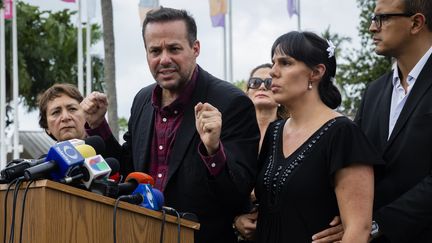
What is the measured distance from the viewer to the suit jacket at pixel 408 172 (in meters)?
4.08

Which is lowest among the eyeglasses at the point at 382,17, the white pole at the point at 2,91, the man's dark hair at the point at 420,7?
the white pole at the point at 2,91

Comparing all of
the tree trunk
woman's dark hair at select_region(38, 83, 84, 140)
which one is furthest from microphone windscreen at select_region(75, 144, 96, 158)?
the tree trunk

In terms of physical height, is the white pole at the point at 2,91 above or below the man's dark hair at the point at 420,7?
below

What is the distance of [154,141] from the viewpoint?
194 inches

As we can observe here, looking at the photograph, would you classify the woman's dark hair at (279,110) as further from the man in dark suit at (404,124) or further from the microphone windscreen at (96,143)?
the microphone windscreen at (96,143)

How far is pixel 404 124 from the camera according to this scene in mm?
4254

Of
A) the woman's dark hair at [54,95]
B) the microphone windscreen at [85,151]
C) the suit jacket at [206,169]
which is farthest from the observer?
the woman's dark hair at [54,95]

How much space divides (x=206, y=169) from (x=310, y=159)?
604mm

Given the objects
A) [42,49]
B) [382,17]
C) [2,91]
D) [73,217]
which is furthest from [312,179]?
[42,49]

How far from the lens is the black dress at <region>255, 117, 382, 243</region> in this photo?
4109 millimetres

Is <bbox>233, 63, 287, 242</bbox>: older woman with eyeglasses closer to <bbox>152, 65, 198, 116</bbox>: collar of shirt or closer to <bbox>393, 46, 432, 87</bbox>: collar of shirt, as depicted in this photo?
<bbox>152, 65, 198, 116</bbox>: collar of shirt

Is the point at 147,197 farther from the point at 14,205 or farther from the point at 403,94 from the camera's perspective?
the point at 403,94

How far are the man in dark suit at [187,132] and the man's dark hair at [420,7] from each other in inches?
42.9

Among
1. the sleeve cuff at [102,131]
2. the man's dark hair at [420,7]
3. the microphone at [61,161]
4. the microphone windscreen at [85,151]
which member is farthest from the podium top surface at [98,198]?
the man's dark hair at [420,7]
